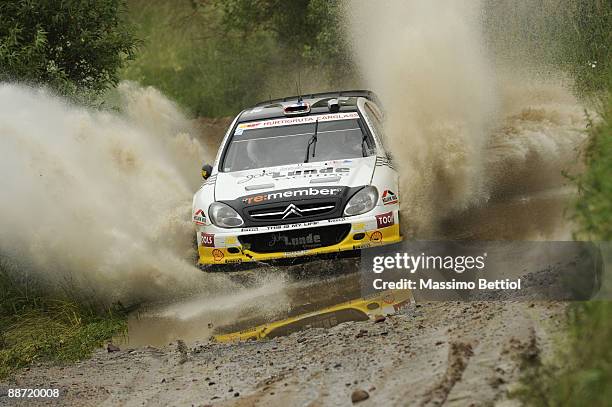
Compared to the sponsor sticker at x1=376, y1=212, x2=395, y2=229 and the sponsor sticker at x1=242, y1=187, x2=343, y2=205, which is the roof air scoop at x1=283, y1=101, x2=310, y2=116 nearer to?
the sponsor sticker at x1=242, y1=187, x2=343, y2=205

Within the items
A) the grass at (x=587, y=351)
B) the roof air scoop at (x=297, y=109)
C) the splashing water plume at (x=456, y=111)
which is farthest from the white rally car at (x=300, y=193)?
the grass at (x=587, y=351)

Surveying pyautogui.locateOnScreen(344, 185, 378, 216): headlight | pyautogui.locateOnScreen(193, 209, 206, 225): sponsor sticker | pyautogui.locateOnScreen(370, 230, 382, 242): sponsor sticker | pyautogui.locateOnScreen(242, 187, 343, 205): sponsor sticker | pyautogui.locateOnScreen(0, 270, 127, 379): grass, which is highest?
pyautogui.locateOnScreen(242, 187, 343, 205): sponsor sticker

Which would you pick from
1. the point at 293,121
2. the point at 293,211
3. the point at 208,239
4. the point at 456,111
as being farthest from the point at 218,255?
the point at 456,111

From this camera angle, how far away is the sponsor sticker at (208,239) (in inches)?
422

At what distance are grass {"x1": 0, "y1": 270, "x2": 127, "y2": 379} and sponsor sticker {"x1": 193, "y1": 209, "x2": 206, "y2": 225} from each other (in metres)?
1.21

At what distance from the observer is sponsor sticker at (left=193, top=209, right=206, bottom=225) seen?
10.9 metres

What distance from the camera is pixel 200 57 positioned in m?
27.1

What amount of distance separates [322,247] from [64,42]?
283 inches

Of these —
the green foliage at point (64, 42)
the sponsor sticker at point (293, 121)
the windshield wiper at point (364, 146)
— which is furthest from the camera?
the green foliage at point (64, 42)

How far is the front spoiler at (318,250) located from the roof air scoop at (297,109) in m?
2.30

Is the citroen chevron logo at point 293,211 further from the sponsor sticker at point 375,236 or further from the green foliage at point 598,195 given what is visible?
the green foliage at point 598,195

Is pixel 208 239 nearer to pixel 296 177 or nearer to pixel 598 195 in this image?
pixel 296 177

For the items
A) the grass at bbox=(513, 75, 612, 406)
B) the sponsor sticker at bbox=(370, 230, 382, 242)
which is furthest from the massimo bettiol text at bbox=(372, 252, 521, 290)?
the grass at bbox=(513, 75, 612, 406)

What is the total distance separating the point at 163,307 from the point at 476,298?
340 cm
